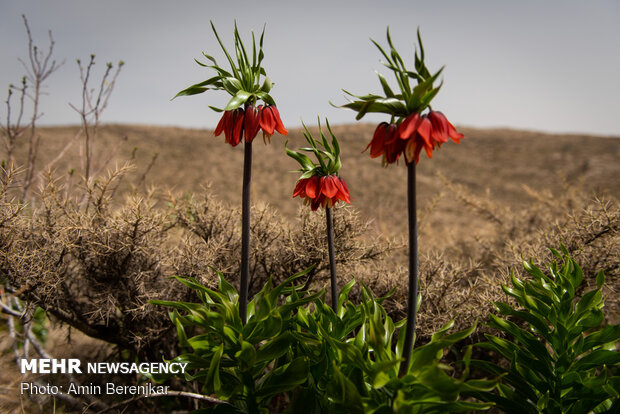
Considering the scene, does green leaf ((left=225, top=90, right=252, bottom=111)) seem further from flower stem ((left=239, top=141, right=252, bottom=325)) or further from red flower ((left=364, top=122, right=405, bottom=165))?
red flower ((left=364, top=122, right=405, bottom=165))

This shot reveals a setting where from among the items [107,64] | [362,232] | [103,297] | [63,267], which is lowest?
[103,297]

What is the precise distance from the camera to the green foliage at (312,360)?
1.60 meters

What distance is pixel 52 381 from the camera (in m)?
3.47

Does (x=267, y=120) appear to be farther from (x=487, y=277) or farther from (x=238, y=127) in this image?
(x=487, y=277)

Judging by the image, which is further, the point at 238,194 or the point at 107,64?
the point at 238,194

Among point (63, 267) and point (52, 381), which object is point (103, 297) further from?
point (52, 381)

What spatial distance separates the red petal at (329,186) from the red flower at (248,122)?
15.8 inches

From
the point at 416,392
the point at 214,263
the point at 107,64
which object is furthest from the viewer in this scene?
the point at 107,64

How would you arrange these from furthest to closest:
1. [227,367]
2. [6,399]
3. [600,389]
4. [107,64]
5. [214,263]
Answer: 1. [107,64]
2. [214,263]
3. [6,399]
4. [227,367]
5. [600,389]

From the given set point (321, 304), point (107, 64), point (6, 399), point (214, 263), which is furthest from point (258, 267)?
point (107, 64)

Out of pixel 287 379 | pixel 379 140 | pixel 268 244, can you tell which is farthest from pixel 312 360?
pixel 268 244

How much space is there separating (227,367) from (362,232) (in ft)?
5.44

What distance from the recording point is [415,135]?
59.3 inches

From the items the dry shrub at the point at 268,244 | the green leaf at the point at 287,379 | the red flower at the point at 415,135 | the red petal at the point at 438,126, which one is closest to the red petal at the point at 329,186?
the red flower at the point at 415,135
